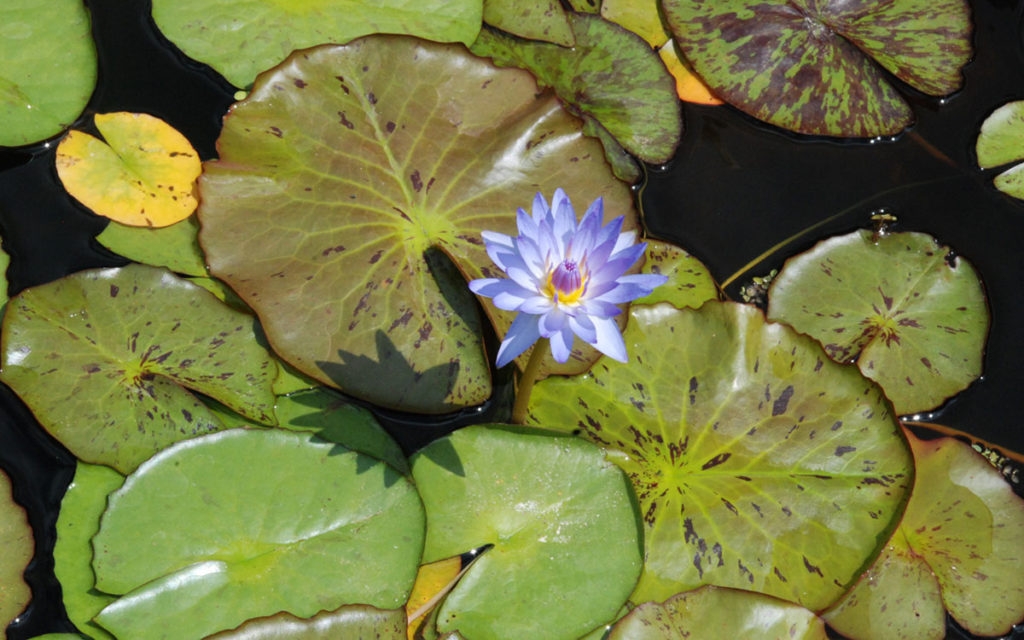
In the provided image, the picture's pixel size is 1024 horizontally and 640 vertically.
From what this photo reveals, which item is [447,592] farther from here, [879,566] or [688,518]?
[879,566]

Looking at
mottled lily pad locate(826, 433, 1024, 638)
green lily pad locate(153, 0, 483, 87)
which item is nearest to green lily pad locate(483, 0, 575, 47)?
green lily pad locate(153, 0, 483, 87)

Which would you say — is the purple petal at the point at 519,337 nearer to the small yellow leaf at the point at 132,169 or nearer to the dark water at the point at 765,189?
the dark water at the point at 765,189

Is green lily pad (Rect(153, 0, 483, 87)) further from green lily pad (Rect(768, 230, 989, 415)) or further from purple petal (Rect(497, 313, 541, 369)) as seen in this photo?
green lily pad (Rect(768, 230, 989, 415))

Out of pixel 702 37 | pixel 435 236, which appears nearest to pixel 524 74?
pixel 435 236

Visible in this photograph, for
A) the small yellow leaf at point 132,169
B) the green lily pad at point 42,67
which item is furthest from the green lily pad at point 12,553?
the green lily pad at point 42,67

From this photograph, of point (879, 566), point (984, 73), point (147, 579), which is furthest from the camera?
point (984, 73)

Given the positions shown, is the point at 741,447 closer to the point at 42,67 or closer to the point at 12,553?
the point at 12,553

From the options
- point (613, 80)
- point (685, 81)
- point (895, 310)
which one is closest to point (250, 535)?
point (613, 80)
